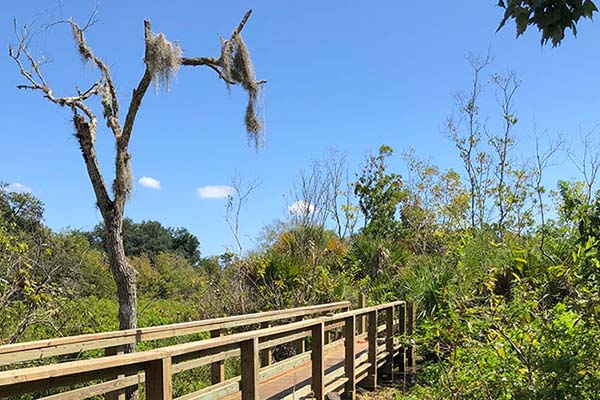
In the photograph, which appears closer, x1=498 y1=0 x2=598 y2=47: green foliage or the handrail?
x1=498 y1=0 x2=598 y2=47: green foliage

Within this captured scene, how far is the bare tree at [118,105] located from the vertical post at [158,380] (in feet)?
15.9

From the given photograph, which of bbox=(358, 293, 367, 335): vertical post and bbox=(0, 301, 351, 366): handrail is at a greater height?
bbox=(0, 301, 351, 366): handrail

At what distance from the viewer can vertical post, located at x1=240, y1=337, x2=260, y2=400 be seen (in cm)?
367

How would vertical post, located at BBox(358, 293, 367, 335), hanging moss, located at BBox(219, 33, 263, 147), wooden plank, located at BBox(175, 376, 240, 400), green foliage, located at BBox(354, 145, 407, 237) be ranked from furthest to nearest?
green foliage, located at BBox(354, 145, 407, 237) < vertical post, located at BBox(358, 293, 367, 335) < hanging moss, located at BBox(219, 33, 263, 147) < wooden plank, located at BBox(175, 376, 240, 400)

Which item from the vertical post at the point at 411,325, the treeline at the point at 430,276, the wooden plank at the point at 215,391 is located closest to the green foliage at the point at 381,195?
the treeline at the point at 430,276

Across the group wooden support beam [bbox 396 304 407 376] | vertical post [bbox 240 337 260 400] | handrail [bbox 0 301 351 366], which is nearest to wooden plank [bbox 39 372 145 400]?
handrail [bbox 0 301 351 366]

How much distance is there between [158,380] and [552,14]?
7.19 ft

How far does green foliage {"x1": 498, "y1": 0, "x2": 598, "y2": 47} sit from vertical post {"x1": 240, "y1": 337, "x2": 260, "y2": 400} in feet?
8.48

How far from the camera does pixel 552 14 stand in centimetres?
194

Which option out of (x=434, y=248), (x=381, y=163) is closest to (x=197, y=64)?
(x=434, y=248)

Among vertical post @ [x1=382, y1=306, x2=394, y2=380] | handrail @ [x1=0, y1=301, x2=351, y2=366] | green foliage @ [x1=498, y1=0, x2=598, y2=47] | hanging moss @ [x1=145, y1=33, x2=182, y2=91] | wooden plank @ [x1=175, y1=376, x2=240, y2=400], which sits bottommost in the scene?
vertical post @ [x1=382, y1=306, x2=394, y2=380]

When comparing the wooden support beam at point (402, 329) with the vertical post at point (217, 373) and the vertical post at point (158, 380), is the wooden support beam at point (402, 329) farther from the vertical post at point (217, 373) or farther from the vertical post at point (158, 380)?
the vertical post at point (158, 380)

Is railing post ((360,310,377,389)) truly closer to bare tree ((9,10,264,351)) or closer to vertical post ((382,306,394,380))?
vertical post ((382,306,394,380))

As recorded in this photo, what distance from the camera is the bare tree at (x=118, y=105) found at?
7262 millimetres
